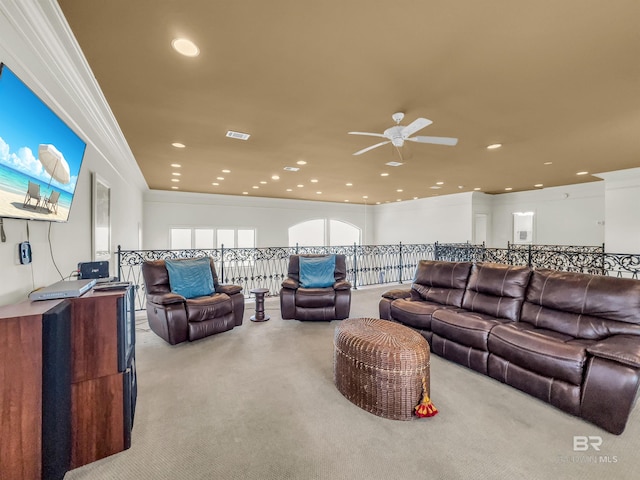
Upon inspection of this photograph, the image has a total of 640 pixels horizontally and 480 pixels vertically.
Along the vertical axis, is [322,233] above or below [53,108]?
below

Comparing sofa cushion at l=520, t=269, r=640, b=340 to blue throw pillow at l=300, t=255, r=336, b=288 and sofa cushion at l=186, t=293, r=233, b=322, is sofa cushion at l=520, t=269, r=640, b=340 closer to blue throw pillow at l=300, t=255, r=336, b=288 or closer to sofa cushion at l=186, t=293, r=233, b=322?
blue throw pillow at l=300, t=255, r=336, b=288

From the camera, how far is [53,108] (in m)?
2.13

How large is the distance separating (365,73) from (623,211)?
726 cm

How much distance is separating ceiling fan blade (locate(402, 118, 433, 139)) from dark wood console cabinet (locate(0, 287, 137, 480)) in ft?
9.45

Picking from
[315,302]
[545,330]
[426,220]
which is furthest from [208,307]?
[426,220]

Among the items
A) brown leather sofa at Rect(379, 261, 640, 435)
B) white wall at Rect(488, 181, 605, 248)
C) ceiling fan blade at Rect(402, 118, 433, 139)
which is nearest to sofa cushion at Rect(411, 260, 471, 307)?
brown leather sofa at Rect(379, 261, 640, 435)

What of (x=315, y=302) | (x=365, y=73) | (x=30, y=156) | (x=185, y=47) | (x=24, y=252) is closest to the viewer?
(x=30, y=156)

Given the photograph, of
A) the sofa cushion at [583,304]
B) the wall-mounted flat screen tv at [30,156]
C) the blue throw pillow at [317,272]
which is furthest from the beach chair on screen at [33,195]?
the sofa cushion at [583,304]

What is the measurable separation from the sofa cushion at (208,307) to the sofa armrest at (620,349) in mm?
3694

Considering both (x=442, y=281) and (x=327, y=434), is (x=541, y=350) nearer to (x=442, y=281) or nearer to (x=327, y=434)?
(x=442, y=281)

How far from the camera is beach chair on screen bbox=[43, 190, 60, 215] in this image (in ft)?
6.25

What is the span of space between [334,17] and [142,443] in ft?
9.94

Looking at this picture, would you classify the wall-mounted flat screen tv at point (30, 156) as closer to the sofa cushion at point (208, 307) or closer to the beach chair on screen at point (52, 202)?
the beach chair on screen at point (52, 202)

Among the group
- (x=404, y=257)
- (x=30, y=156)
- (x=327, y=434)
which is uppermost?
(x=30, y=156)
